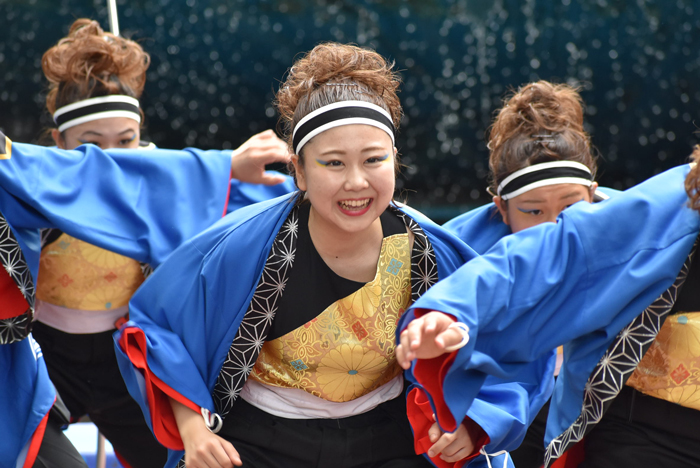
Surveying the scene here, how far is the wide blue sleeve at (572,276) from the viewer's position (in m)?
1.08

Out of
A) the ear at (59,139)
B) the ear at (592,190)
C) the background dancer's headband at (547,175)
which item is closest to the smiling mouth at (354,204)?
the background dancer's headband at (547,175)

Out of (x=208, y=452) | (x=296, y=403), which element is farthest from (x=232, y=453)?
(x=296, y=403)

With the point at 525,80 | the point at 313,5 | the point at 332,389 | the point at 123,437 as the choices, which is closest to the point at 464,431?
the point at 332,389

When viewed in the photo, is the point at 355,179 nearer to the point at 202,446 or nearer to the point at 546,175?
the point at 202,446

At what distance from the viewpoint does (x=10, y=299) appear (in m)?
1.43

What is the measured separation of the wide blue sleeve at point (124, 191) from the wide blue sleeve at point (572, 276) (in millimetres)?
751

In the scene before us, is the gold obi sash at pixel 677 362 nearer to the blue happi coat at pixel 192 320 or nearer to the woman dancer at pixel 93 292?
the blue happi coat at pixel 192 320

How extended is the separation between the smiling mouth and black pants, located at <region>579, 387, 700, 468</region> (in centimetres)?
56

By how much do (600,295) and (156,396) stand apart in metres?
0.76

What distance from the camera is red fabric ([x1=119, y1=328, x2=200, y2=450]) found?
1.24m

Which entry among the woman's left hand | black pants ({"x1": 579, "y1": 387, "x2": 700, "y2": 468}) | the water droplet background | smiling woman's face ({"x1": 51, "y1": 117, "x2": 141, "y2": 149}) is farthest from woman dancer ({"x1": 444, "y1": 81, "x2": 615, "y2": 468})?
the water droplet background

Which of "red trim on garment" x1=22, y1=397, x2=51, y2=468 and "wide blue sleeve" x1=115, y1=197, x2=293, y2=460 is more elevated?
"wide blue sleeve" x1=115, y1=197, x2=293, y2=460

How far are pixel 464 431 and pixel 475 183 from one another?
396cm

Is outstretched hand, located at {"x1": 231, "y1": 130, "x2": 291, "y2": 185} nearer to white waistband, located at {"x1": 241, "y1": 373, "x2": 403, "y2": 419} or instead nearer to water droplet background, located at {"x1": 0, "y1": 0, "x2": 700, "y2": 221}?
white waistband, located at {"x1": 241, "y1": 373, "x2": 403, "y2": 419}
